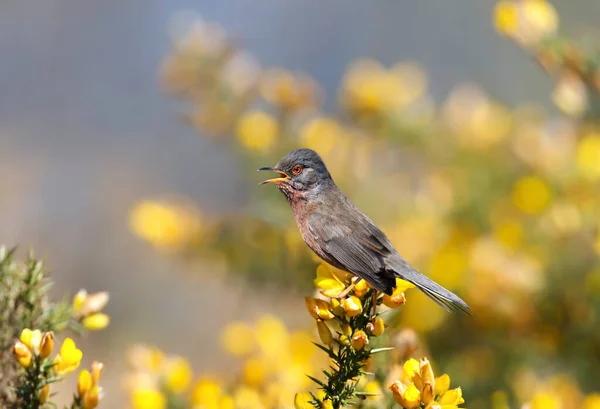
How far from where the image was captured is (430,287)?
5.18 feet

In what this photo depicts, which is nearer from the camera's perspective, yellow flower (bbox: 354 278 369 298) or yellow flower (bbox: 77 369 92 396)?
yellow flower (bbox: 77 369 92 396)

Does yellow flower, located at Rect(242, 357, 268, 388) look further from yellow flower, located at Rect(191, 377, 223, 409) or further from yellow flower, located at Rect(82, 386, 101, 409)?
yellow flower, located at Rect(82, 386, 101, 409)

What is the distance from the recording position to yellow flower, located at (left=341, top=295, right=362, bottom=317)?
1.20m

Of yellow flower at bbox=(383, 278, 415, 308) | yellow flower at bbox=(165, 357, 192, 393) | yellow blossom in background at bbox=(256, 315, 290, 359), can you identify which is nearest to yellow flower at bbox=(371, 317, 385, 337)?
yellow flower at bbox=(383, 278, 415, 308)

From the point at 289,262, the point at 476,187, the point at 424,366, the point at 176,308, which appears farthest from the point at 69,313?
the point at 176,308

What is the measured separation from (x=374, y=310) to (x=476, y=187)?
71.8 inches

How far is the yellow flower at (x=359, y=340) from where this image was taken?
3.77 feet

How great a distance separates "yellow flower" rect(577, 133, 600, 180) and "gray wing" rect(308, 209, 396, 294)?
3.43 feet

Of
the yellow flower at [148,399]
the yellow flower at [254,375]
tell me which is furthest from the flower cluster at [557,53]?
the yellow flower at [148,399]

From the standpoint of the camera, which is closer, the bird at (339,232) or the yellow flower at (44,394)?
the yellow flower at (44,394)

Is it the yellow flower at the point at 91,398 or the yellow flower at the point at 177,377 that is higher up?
the yellow flower at the point at 177,377

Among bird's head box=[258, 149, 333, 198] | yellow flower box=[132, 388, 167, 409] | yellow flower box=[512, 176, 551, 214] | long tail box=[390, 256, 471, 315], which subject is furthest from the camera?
yellow flower box=[512, 176, 551, 214]

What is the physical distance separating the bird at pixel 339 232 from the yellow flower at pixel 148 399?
0.55 m

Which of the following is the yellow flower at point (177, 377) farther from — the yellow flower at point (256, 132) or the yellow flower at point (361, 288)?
the yellow flower at point (256, 132)
